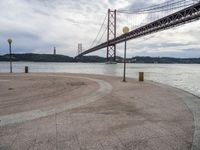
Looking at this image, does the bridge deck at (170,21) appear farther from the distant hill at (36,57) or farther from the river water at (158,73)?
the distant hill at (36,57)

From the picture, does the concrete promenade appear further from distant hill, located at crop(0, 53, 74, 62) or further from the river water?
distant hill, located at crop(0, 53, 74, 62)

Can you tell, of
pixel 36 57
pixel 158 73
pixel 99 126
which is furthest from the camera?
pixel 36 57

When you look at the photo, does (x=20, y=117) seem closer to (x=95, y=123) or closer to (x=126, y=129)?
(x=95, y=123)

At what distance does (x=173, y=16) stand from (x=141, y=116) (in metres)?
32.4

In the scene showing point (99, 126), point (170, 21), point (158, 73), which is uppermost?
point (170, 21)

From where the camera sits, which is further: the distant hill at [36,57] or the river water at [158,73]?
the distant hill at [36,57]

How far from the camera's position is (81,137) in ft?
9.87

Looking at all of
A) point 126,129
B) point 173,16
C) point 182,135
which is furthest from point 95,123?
point 173,16

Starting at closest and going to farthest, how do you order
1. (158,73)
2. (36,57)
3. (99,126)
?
(99,126) → (158,73) → (36,57)

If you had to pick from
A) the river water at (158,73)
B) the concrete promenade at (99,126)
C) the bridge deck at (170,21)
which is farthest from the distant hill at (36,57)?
the concrete promenade at (99,126)

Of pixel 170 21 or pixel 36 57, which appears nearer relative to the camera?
pixel 170 21

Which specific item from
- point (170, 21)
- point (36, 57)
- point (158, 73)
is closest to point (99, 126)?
point (158, 73)

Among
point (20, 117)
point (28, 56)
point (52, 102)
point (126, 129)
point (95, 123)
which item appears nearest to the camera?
point (126, 129)

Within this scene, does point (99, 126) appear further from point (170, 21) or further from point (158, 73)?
point (170, 21)
